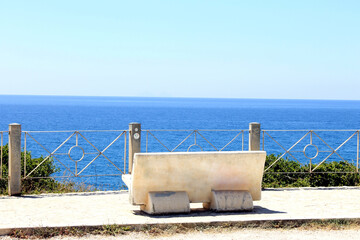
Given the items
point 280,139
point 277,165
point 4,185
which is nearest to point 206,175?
point 4,185

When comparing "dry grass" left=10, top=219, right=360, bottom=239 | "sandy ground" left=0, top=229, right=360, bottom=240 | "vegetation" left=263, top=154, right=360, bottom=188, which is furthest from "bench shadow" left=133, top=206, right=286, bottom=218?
"vegetation" left=263, top=154, right=360, bottom=188

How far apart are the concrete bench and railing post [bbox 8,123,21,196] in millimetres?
2466

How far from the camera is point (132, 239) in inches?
253

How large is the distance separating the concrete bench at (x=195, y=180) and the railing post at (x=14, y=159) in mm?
2466

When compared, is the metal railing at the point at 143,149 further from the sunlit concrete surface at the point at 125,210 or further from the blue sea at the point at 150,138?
the sunlit concrete surface at the point at 125,210

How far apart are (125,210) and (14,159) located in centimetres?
262

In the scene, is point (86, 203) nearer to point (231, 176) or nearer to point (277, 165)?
point (231, 176)

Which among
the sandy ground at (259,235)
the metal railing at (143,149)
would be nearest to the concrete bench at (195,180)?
the sandy ground at (259,235)

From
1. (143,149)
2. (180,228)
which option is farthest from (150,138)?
(180,228)

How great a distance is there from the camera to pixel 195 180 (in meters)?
7.83

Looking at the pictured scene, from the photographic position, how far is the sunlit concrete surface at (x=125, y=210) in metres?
7.11

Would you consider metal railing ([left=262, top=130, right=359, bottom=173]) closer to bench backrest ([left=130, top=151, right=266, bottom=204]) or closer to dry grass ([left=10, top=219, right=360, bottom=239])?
bench backrest ([left=130, top=151, right=266, bottom=204])

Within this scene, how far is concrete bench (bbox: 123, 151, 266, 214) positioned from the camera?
755 centimetres

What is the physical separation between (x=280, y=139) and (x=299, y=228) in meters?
56.1
